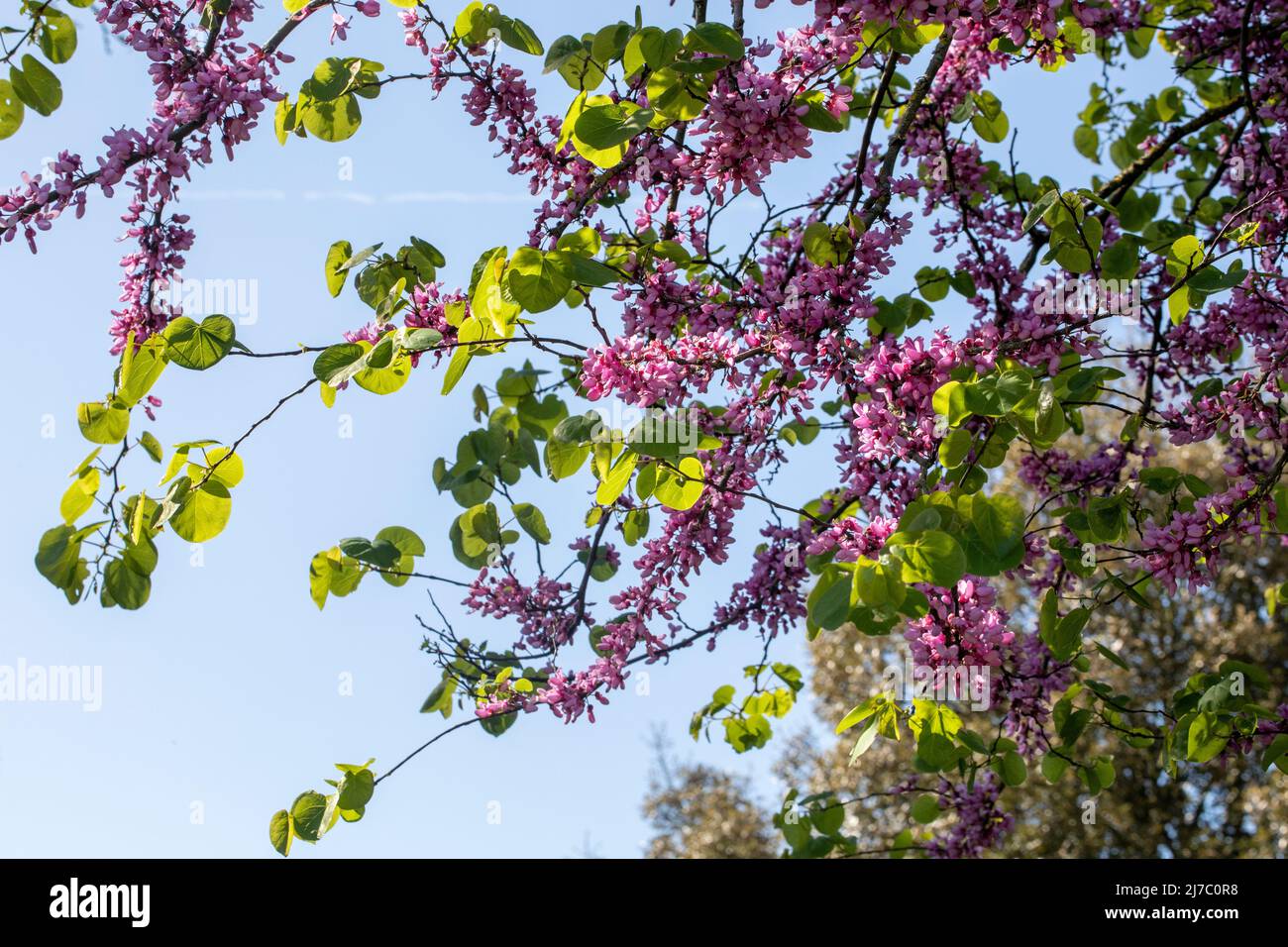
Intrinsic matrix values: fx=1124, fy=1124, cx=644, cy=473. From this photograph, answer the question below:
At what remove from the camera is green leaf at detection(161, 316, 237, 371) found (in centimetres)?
265

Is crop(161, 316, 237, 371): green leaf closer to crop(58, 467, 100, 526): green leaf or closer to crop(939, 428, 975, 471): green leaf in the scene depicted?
crop(58, 467, 100, 526): green leaf

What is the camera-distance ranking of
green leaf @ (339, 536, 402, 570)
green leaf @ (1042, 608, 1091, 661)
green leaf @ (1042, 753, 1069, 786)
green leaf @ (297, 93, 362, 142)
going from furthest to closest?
green leaf @ (1042, 753, 1069, 786), green leaf @ (339, 536, 402, 570), green leaf @ (297, 93, 362, 142), green leaf @ (1042, 608, 1091, 661)

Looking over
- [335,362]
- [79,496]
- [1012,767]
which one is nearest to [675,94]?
[335,362]

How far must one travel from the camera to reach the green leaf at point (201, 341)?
265 centimetres

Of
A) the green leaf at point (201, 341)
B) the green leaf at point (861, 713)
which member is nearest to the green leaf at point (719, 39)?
the green leaf at point (201, 341)

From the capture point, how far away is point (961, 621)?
85.3 inches

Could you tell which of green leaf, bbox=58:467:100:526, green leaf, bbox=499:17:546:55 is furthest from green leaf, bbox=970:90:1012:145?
green leaf, bbox=58:467:100:526

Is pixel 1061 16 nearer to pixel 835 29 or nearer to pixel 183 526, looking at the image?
pixel 835 29

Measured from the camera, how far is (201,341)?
2.66 meters

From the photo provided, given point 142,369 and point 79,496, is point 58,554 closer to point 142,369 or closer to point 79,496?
point 79,496

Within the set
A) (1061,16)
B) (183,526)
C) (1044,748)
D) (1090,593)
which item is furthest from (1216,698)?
(183,526)

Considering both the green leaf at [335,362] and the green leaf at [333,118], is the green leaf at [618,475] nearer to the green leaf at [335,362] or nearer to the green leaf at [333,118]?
the green leaf at [335,362]

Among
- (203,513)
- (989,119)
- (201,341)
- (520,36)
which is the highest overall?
(989,119)
